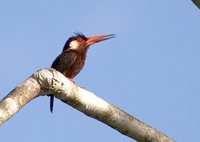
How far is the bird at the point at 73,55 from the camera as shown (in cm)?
774

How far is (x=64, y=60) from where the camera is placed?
25.8 feet

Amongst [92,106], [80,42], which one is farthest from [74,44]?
[92,106]

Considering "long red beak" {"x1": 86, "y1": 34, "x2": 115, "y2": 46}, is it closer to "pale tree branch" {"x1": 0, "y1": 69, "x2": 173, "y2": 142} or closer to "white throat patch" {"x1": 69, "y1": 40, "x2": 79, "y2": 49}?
"white throat patch" {"x1": 69, "y1": 40, "x2": 79, "y2": 49}

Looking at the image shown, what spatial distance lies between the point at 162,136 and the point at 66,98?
32.3 inches

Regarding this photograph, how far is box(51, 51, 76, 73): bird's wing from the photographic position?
7.72 metres

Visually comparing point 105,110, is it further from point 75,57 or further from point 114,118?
point 75,57

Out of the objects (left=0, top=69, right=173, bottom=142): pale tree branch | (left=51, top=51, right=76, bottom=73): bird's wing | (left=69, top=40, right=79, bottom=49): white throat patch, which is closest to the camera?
(left=0, top=69, right=173, bottom=142): pale tree branch

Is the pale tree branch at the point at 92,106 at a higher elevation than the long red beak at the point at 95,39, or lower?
lower

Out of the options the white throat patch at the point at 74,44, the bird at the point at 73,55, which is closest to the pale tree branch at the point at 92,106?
the bird at the point at 73,55

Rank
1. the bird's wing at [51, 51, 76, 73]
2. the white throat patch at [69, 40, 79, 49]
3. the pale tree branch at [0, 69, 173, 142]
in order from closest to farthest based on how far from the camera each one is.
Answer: the pale tree branch at [0, 69, 173, 142] → the bird's wing at [51, 51, 76, 73] → the white throat patch at [69, 40, 79, 49]

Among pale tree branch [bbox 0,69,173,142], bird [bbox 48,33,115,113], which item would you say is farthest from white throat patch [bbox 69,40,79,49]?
pale tree branch [bbox 0,69,173,142]

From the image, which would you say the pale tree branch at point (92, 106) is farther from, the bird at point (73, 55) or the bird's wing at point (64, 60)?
the bird's wing at point (64, 60)

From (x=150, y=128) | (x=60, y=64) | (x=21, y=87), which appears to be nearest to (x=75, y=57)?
(x=60, y=64)

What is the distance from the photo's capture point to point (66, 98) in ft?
13.3
